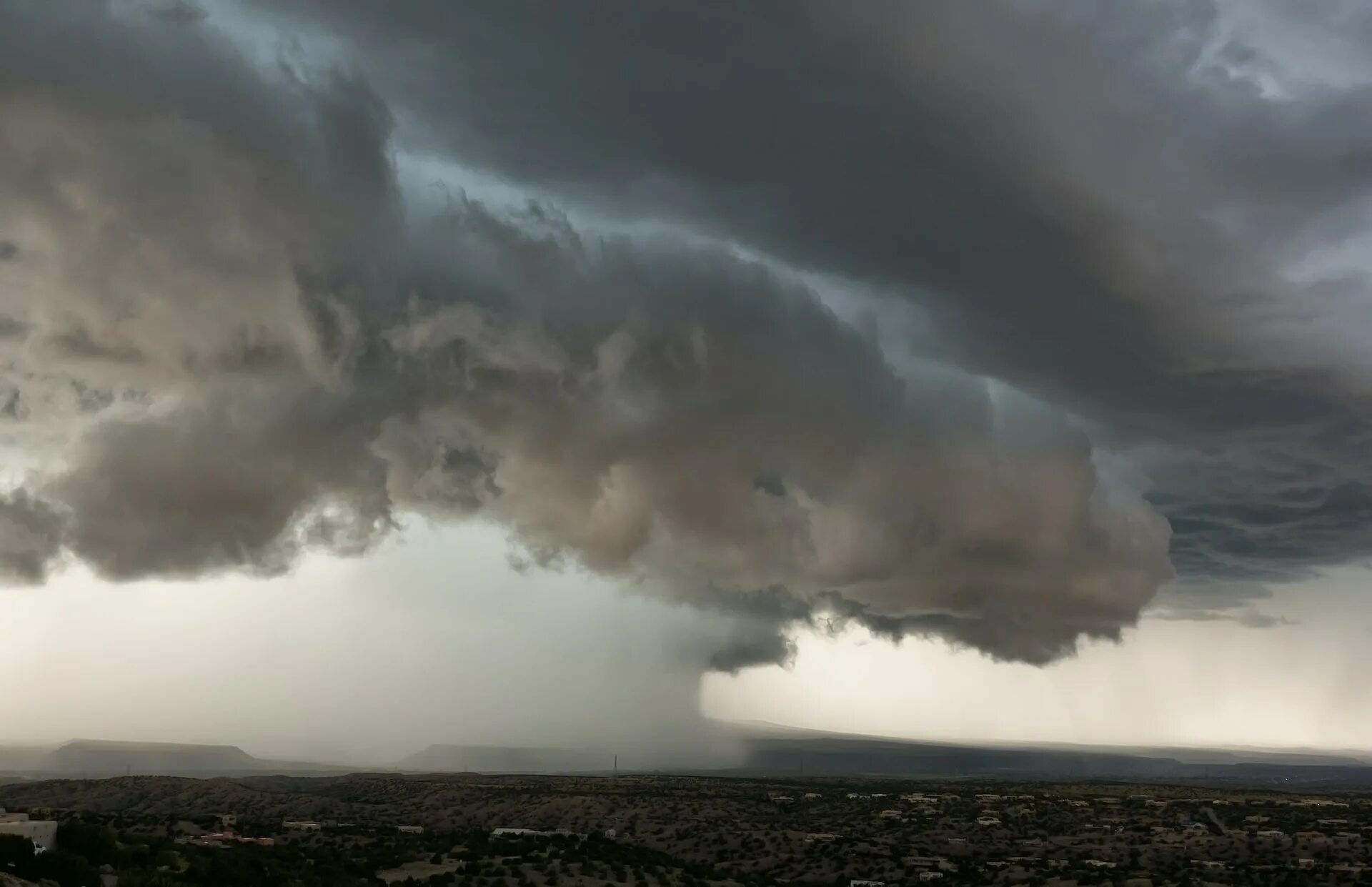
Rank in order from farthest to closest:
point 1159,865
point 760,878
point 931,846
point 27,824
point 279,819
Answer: point 279,819, point 931,846, point 1159,865, point 760,878, point 27,824

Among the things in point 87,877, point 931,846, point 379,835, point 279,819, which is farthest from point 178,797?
point 87,877

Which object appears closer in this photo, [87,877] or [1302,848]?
[87,877]

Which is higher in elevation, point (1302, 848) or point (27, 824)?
point (27, 824)

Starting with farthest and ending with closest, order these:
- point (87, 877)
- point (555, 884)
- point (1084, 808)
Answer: point (1084, 808) < point (555, 884) < point (87, 877)

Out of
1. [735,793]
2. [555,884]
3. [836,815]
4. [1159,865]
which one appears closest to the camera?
[555,884]

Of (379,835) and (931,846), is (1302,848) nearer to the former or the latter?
(931,846)

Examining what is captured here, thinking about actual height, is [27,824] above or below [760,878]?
above

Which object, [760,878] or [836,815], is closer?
[760,878]

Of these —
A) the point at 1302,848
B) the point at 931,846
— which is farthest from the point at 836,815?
the point at 1302,848

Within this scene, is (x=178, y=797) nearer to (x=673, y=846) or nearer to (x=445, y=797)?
(x=445, y=797)
